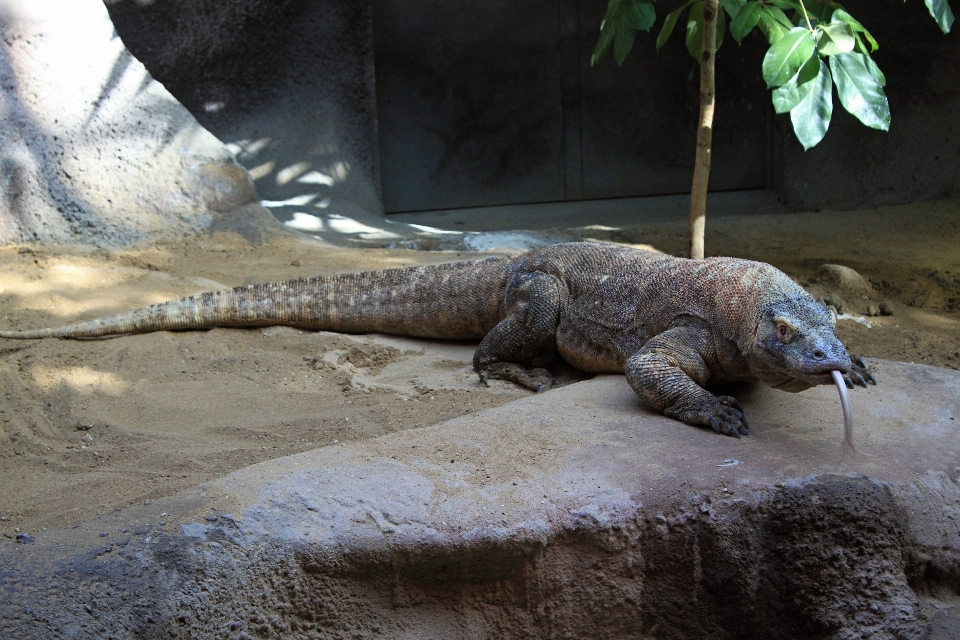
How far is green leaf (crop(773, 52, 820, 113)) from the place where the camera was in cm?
356

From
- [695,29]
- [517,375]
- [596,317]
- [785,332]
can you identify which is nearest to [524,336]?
[517,375]

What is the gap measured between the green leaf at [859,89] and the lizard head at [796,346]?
960 millimetres

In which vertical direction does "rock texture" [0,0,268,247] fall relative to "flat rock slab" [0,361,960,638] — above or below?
above

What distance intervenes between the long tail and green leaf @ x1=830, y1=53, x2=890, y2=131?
1.96m

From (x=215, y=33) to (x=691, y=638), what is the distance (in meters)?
8.32

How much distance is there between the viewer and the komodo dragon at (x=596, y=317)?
3.09m

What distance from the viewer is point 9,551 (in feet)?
6.70

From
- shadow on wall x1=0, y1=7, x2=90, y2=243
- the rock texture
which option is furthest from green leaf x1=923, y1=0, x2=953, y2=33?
shadow on wall x1=0, y1=7, x2=90, y2=243

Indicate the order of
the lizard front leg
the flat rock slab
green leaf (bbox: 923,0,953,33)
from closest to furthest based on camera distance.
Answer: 1. the flat rock slab
2. the lizard front leg
3. green leaf (bbox: 923,0,953,33)

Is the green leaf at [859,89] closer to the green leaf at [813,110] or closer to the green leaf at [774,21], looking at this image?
the green leaf at [813,110]

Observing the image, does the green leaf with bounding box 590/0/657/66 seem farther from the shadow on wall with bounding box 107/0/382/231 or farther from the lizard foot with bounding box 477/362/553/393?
the shadow on wall with bounding box 107/0/382/231

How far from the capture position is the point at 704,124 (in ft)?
18.0

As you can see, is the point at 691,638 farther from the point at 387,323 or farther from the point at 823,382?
the point at 387,323

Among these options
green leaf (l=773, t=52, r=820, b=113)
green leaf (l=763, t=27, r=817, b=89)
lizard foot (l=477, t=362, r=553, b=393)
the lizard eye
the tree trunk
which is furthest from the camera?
the tree trunk
